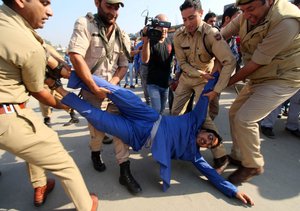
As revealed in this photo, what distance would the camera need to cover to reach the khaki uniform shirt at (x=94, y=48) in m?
2.13

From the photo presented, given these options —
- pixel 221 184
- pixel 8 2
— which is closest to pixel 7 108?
pixel 8 2

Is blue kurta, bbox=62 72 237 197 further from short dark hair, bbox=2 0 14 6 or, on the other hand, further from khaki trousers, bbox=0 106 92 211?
short dark hair, bbox=2 0 14 6

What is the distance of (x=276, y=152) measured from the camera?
3041 millimetres

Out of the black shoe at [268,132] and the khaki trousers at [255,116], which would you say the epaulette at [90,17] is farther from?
the black shoe at [268,132]

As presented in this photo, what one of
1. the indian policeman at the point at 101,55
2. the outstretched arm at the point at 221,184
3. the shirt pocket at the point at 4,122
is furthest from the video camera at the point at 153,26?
the shirt pocket at the point at 4,122

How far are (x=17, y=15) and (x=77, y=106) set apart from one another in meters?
0.85

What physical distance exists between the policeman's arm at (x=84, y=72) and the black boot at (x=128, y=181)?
0.77 meters

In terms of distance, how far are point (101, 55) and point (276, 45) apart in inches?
61.0

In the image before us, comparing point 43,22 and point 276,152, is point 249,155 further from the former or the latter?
point 43,22

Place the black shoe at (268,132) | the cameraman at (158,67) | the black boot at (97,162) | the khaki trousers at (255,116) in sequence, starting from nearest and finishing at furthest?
the khaki trousers at (255,116)
the black boot at (97,162)
the cameraman at (158,67)
the black shoe at (268,132)

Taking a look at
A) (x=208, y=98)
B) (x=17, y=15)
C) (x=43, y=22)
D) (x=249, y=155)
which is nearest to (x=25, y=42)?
(x=17, y=15)

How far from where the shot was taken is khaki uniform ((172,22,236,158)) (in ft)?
7.72

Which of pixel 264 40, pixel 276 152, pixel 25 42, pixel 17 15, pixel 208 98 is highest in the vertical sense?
pixel 17 15

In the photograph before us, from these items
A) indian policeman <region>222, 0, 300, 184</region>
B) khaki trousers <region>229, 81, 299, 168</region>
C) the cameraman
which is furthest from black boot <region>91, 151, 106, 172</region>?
khaki trousers <region>229, 81, 299, 168</region>
